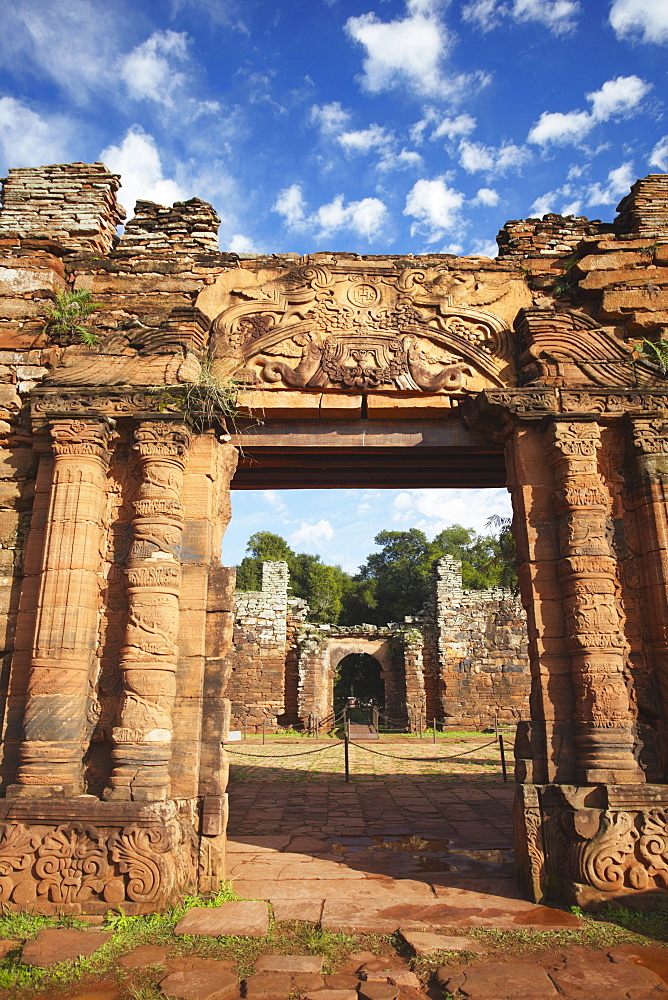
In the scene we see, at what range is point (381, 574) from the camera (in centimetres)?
4541

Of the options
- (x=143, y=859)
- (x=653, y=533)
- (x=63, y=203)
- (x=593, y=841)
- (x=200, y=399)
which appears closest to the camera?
(x=143, y=859)

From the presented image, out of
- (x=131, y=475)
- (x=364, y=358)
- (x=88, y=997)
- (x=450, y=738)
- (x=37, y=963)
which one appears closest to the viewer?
(x=88, y=997)

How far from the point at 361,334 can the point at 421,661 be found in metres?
16.0

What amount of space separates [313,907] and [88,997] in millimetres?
1698

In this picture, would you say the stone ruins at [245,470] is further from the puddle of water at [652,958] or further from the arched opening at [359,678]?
the arched opening at [359,678]

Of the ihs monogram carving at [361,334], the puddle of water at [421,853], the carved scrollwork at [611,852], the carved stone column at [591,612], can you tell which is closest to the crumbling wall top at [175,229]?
the ihs monogram carving at [361,334]

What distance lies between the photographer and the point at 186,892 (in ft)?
15.4

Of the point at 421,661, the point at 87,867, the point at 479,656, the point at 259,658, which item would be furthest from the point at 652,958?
the point at 421,661

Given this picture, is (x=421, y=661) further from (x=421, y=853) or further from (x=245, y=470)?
(x=245, y=470)

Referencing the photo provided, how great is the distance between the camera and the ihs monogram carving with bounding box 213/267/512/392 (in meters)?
6.11

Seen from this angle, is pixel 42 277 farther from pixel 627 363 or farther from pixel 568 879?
pixel 568 879

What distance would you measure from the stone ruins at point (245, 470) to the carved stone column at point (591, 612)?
18 mm

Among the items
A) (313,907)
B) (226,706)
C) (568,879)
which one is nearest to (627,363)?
(568,879)

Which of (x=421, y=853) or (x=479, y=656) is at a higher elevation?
(x=479, y=656)
